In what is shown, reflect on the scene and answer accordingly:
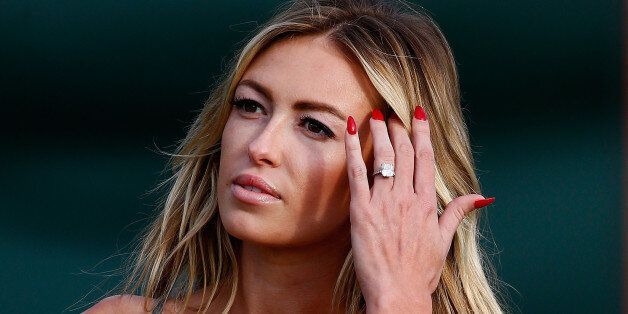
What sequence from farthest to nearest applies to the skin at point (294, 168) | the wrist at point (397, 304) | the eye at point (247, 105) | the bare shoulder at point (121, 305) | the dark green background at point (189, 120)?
the dark green background at point (189, 120)
the bare shoulder at point (121, 305)
the eye at point (247, 105)
the skin at point (294, 168)
the wrist at point (397, 304)

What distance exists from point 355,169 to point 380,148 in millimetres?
89

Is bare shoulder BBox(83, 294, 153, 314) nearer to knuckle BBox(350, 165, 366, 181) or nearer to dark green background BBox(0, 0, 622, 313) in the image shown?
knuckle BBox(350, 165, 366, 181)

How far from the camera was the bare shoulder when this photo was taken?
3.17 metres

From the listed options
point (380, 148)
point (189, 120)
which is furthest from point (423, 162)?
point (189, 120)

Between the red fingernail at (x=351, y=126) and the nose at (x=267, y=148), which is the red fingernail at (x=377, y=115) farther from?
the nose at (x=267, y=148)

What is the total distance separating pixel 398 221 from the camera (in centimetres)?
270

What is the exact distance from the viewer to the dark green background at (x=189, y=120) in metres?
4.08

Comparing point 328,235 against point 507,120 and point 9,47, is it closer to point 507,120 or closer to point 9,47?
point 507,120

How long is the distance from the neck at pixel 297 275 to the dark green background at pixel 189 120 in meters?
1.21

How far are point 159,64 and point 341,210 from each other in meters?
1.89

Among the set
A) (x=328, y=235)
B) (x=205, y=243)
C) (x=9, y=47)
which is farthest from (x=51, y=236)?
(x=328, y=235)

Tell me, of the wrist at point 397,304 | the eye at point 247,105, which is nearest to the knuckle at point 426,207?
the wrist at point 397,304

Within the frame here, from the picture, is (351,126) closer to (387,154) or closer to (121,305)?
(387,154)

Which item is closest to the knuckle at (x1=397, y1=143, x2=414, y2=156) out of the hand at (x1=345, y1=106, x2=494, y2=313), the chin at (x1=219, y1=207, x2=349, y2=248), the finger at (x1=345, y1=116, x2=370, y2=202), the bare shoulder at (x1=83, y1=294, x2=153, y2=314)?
the hand at (x1=345, y1=106, x2=494, y2=313)
